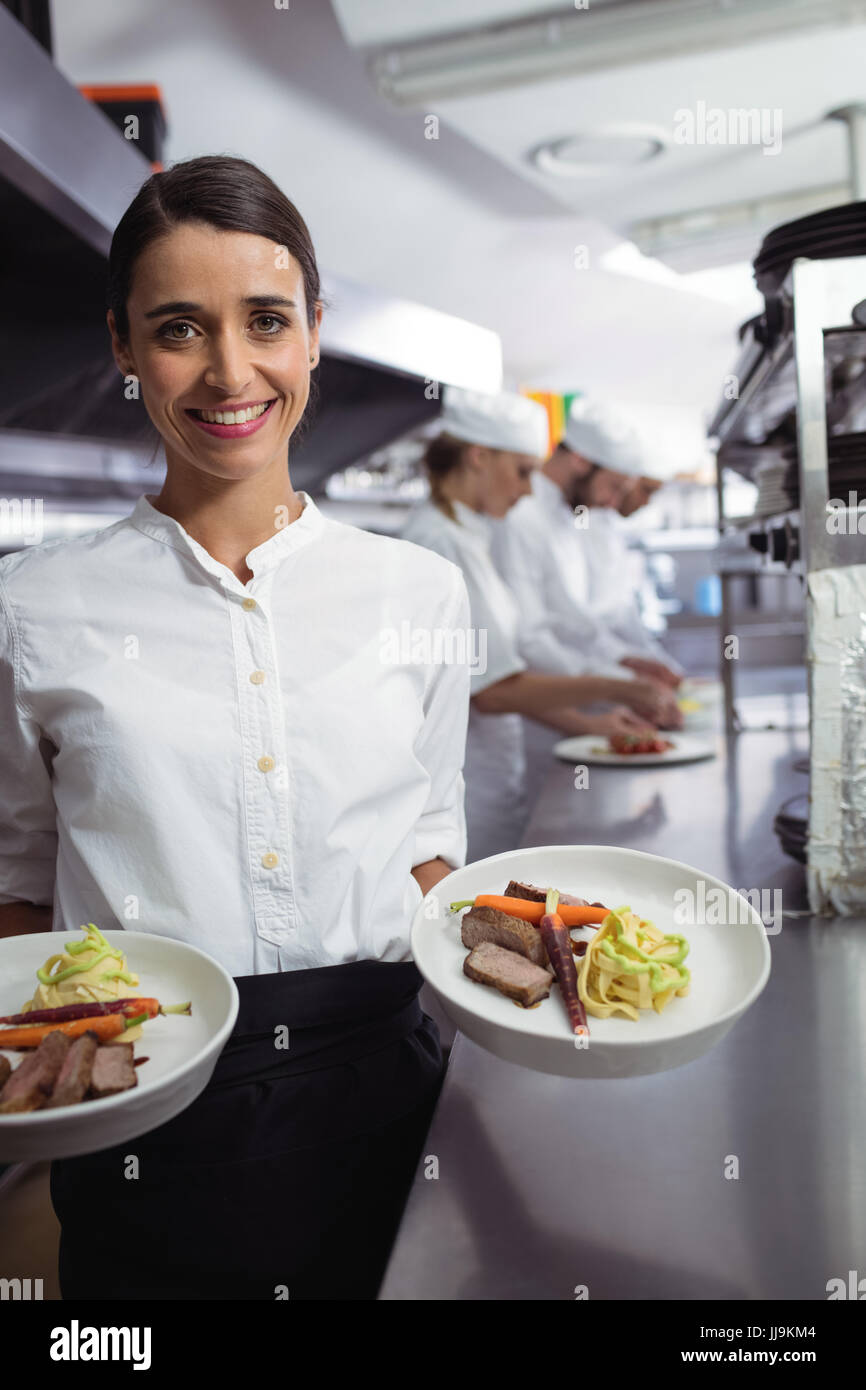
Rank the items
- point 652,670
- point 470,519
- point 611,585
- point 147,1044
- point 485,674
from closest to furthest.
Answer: point 147,1044 → point 485,674 → point 470,519 → point 652,670 → point 611,585

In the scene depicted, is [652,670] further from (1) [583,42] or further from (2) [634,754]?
(1) [583,42]

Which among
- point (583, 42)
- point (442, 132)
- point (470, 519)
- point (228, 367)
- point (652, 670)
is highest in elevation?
point (442, 132)

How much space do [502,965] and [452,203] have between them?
16.5 ft

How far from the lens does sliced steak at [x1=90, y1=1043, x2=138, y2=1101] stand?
707 mm

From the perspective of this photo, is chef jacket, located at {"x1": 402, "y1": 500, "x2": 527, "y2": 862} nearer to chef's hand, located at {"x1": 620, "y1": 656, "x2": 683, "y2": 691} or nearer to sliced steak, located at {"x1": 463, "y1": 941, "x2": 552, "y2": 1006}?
chef's hand, located at {"x1": 620, "y1": 656, "x2": 683, "y2": 691}

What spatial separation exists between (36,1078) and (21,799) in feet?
1.30

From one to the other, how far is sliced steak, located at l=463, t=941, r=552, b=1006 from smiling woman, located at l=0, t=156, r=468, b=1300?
16 centimetres

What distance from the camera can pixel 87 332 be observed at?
185 centimetres

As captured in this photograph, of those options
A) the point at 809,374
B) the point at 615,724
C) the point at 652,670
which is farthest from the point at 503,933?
the point at 652,670

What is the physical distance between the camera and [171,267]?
0.93 metres

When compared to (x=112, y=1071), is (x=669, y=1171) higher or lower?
lower

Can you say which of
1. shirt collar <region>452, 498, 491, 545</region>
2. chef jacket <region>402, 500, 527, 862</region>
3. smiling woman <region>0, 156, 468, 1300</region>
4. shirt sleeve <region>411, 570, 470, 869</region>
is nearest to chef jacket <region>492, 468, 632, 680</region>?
chef jacket <region>402, 500, 527, 862</region>
